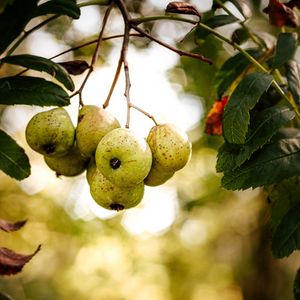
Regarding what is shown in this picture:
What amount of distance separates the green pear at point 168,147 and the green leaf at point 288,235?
0.38 metres

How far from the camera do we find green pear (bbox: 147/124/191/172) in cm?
138

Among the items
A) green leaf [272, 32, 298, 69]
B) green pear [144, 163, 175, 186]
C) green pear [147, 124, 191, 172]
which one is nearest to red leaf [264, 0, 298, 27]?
green leaf [272, 32, 298, 69]

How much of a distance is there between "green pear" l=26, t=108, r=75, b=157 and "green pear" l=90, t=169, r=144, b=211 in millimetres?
135

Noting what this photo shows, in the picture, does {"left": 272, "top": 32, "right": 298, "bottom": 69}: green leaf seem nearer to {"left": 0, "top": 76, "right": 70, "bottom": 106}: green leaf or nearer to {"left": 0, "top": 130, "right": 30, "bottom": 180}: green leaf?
{"left": 0, "top": 76, "right": 70, "bottom": 106}: green leaf

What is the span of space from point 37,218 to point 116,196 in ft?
18.7

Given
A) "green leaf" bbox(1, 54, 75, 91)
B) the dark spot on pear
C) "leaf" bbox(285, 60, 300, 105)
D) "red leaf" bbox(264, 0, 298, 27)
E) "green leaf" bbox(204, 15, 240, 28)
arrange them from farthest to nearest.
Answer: "green leaf" bbox(204, 15, 240, 28)
"red leaf" bbox(264, 0, 298, 27)
"leaf" bbox(285, 60, 300, 105)
"green leaf" bbox(1, 54, 75, 91)
the dark spot on pear

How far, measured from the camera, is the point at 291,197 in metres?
1.63

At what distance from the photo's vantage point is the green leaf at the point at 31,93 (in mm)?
1357

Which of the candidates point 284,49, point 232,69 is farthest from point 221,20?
point 284,49

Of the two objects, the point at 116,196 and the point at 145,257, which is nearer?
the point at 116,196

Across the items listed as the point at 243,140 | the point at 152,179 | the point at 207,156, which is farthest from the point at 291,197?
the point at 207,156

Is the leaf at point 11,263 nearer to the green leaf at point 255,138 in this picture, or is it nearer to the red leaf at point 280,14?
the green leaf at point 255,138

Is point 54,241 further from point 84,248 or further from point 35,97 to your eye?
point 35,97

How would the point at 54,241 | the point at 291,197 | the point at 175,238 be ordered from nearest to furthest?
the point at 291,197, the point at 54,241, the point at 175,238
